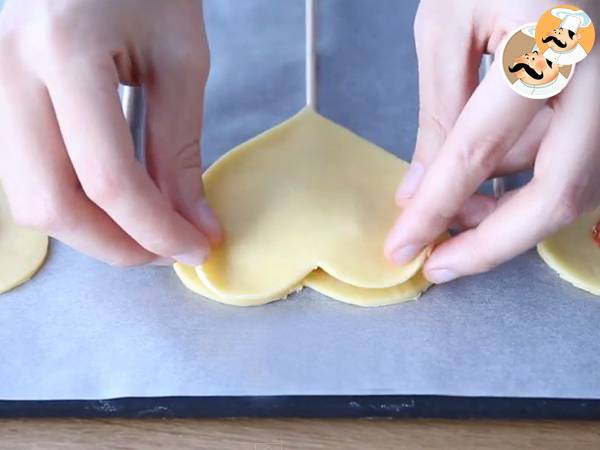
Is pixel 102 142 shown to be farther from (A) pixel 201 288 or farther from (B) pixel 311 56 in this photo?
(B) pixel 311 56

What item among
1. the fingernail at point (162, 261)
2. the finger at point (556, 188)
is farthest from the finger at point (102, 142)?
the finger at point (556, 188)

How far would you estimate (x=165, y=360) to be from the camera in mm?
804

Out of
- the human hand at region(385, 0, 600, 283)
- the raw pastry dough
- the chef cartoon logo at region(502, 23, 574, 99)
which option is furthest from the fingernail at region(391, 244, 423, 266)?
the chef cartoon logo at region(502, 23, 574, 99)

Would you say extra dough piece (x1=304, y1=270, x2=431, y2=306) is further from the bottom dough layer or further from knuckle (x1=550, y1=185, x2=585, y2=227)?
knuckle (x1=550, y1=185, x2=585, y2=227)

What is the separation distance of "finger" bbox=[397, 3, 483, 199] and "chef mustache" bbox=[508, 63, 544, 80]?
10 cm

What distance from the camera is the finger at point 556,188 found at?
67 centimetres

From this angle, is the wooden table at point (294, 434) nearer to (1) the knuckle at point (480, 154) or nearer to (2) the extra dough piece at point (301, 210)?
(2) the extra dough piece at point (301, 210)

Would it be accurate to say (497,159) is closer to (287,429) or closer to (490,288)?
(490,288)

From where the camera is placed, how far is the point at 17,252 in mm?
876

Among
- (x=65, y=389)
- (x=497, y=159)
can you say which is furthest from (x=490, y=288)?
(x=65, y=389)

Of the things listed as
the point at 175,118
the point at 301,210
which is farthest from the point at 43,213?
the point at 301,210

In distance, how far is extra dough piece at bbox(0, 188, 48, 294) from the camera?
0.86m

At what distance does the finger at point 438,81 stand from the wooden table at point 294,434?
0.82ft

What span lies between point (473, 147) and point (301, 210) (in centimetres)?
23
